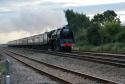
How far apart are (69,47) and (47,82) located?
31.1m

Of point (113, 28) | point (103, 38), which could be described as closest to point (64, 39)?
point (103, 38)

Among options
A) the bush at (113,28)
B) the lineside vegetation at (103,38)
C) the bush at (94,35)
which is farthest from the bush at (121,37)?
the bush at (113,28)

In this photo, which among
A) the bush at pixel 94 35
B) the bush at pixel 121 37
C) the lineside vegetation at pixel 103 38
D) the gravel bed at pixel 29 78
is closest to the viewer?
the gravel bed at pixel 29 78

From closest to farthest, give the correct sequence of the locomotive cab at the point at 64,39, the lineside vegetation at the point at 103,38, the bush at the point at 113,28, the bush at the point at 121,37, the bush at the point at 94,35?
the locomotive cab at the point at 64,39 < the lineside vegetation at the point at 103,38 < the bush at the point at 121,37 < the bush at the point at 94,35 < the bush at the point at 113,28

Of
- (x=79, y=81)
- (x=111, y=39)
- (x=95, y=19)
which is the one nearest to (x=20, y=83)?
(x=79, y=81)

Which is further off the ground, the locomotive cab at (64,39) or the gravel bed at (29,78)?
the locomotive cab at (64,39)

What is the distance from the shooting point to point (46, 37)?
56688 mm

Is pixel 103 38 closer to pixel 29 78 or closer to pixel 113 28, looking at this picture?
pixel 113 28

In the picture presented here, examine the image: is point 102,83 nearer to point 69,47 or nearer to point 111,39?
point 69,47

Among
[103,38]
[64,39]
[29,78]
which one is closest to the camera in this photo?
[29,78]

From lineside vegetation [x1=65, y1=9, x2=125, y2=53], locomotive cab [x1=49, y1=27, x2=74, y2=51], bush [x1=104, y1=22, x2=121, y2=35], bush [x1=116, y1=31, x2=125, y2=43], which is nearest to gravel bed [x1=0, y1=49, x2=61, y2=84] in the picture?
lineside vegetation [x1=65, y1=9, x2=125, y2=53]

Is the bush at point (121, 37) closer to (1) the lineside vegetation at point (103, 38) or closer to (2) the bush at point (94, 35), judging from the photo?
(1) the lineside vegetation at point (103, 38)

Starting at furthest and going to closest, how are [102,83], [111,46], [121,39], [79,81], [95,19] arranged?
[95,19] < [121,39] < [111,46] < [79,81] < [102,83]

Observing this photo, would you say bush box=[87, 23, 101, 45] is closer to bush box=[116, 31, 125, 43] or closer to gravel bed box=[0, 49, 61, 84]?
bush box=[116, 31, 125, 43]
